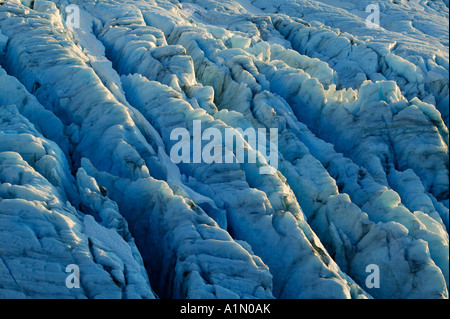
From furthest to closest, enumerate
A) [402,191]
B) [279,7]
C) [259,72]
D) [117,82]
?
[279,7]
[259,72]
[117,82]
[402,191]

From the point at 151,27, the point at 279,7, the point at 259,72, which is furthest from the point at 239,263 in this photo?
the point at 279,7

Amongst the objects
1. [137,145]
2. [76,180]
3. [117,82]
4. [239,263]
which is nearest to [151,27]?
[117,82]

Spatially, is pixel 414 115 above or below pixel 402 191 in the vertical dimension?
above
